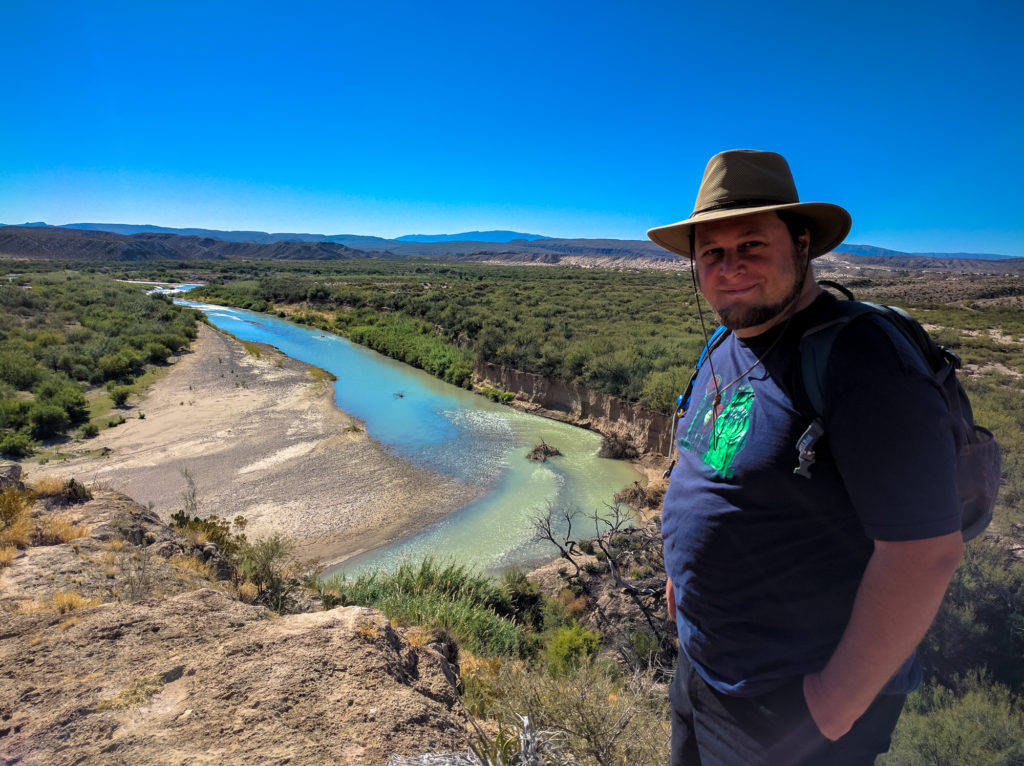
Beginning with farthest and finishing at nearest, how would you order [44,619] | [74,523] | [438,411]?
1. [438,411]
2. [74,523]
3. [44,619]

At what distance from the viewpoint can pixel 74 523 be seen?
6.74m

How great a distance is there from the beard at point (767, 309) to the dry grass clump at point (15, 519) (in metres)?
7.87

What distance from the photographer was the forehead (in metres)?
1.59

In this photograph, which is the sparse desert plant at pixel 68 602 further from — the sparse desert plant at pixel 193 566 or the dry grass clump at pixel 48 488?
the dry grass clump at pixel 48 488

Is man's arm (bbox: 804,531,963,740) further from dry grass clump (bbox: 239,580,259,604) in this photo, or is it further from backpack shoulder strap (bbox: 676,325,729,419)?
dry grass clump (bbox: 239,580,259,604)

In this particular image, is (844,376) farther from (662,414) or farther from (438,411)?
(438,411)

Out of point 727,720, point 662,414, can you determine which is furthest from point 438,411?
point 727,720

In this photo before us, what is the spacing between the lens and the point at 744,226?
5.28 ft

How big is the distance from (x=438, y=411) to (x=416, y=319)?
58.2ft

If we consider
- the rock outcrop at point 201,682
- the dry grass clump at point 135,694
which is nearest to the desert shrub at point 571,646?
the rock outcrop at point 201,682

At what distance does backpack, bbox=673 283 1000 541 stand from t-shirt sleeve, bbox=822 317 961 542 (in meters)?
0.07

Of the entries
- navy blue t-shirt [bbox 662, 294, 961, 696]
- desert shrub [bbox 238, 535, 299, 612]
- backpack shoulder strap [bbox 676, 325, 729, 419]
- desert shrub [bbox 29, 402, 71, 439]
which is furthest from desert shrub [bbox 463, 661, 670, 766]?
desert shrub [bbox 29, 402, 71, 439]

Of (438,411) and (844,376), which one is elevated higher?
(844,376)

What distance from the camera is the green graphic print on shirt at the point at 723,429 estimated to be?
151cm
